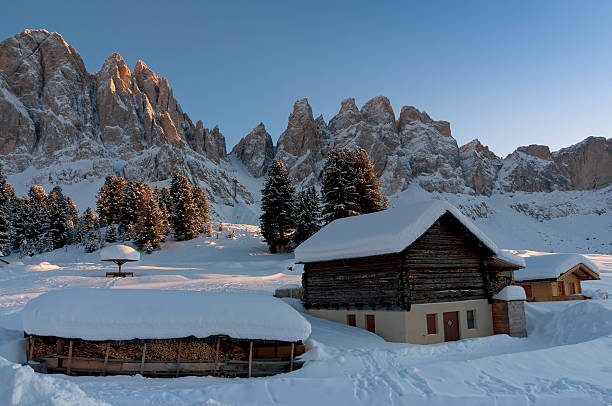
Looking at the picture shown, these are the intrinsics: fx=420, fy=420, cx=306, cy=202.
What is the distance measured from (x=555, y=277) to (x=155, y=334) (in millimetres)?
25591

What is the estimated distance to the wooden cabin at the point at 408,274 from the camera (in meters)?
18.0

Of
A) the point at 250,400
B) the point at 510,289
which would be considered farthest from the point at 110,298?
the point at 510,289

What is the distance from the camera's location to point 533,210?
12444 cm

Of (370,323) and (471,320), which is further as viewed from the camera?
(471,320)

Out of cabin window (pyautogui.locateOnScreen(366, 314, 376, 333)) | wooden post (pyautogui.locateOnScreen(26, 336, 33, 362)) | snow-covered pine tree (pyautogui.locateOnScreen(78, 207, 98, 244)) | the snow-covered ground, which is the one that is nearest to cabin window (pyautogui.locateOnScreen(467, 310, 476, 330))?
the snow-covered ground

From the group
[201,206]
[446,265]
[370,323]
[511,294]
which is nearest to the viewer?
[370,323]

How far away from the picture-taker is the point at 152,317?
13602mm

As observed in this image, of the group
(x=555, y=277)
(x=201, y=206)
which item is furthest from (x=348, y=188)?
(x=201, y=206)

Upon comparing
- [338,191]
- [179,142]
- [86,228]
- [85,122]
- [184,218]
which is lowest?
[86,228]

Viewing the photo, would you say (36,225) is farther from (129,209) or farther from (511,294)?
(511,294)

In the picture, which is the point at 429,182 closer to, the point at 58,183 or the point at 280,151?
the point at 280,151

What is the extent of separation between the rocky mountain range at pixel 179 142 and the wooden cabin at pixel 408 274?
8984cm

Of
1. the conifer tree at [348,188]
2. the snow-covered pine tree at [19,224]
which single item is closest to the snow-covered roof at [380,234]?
the conifer tree at [348,188]

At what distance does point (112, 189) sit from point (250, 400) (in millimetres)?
67962
